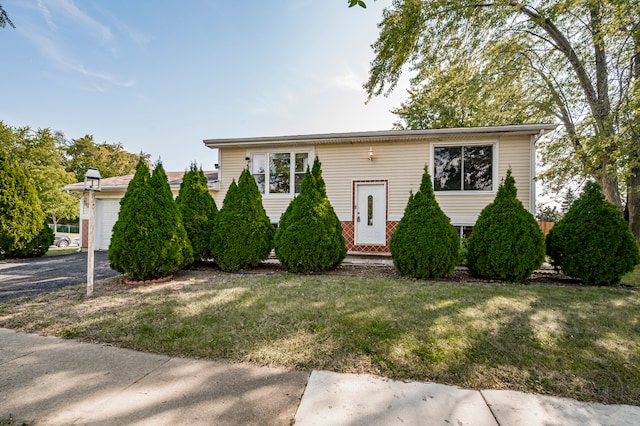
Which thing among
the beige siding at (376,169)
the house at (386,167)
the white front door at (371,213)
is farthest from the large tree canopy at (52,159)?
the white front door at (371,213)

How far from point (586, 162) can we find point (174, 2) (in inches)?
535

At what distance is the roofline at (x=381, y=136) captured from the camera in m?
7.72

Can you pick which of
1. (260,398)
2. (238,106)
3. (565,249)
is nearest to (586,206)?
(565,249)

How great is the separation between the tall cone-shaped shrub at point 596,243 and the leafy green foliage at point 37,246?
539 inches

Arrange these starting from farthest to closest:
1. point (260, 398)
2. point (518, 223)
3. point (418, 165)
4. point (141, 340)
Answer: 1. point (418, 165)
2. point (518, 223)
3. point (141, 340)
4. point (260, 398)

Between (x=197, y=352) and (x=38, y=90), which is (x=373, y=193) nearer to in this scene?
(x=197, y=352)

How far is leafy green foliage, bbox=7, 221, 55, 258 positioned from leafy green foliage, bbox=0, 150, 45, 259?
0.24ft

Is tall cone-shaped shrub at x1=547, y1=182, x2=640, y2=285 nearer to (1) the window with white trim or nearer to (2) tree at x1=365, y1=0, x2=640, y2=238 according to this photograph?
(2) tree at x1=365, y1=0, x2=640, y2=238

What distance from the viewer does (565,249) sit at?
526 centimetres

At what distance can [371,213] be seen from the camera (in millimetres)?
8812

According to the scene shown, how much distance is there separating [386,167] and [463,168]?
2.21 m

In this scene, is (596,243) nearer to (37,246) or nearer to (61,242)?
(37,246)

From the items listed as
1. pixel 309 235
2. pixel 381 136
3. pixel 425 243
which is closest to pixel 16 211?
pixel 309 235

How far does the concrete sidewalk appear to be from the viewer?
1.70 m
